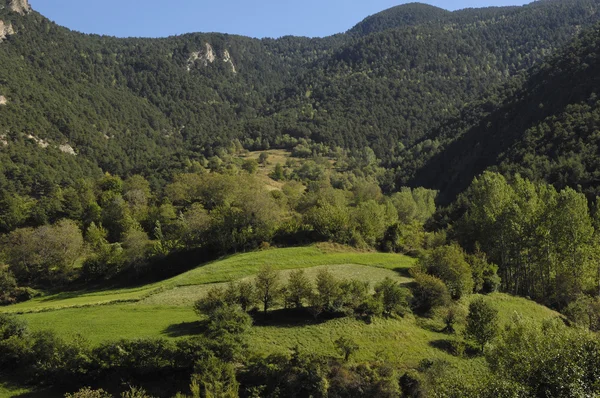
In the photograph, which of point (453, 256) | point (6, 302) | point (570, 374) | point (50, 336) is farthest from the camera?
point (6, 302)

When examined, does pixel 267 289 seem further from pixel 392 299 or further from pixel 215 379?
pixel 215 379

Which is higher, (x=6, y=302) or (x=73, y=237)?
(x=73, y=237)

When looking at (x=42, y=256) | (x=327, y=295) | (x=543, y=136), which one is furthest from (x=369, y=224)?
(x=543, y=136)

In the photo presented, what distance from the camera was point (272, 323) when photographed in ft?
142

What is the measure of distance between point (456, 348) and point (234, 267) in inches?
1286

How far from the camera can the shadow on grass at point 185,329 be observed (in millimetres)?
40219

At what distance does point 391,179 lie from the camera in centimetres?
19075

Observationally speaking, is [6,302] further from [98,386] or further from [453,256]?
[453,256]

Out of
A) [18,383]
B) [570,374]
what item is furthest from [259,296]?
[570,374]

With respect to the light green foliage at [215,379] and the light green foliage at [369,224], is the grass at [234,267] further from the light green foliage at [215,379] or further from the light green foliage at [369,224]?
the light green foliage at [215,379]

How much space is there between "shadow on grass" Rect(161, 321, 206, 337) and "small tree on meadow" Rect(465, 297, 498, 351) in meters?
26.8

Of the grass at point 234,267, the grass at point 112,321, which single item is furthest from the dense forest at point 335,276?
the grass at point 112,321

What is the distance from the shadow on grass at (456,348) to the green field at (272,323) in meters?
0.20

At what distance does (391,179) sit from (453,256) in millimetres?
140252
